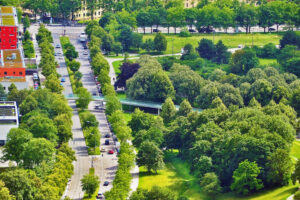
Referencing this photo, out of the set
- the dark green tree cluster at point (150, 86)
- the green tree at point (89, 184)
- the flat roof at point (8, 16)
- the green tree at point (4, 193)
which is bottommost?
the green tree at point (89, 184)

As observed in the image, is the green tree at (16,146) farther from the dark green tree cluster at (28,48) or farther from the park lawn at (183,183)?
the dark green tree cluster at (28,48)

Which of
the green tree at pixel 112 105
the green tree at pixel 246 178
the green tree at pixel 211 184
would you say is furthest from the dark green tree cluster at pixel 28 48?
the green tree at pixel 246 178

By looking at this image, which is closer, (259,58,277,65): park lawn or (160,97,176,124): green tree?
(160,97,176,124): green tree

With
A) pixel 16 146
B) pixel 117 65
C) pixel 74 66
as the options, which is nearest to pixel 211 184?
pixel 16 146

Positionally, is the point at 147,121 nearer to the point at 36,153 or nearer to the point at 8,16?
A: the point at 36,153

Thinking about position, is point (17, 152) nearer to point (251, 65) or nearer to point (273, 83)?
point (273, 83)

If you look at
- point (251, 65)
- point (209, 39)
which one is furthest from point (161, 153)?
point (209, 39)

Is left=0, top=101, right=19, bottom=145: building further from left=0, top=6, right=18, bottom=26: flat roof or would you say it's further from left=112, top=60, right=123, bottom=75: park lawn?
left=0, top=6, right=18, bottom=26: flat roof

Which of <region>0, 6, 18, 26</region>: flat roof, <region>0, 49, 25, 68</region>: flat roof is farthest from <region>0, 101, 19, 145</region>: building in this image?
<region>0, 6, 18, 26</region>: flat roof
